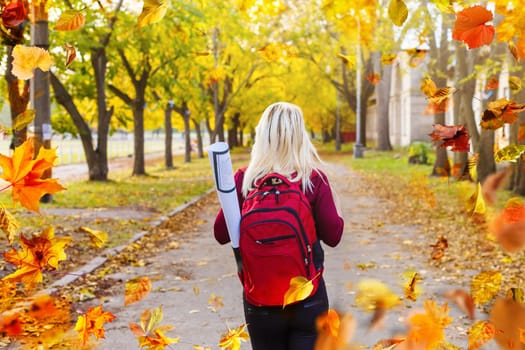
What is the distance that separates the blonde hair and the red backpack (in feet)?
0.18

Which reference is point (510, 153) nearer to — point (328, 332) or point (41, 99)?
point (328, 332)

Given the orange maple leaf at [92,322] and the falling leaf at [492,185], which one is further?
the orange maple leaf at [92,322]

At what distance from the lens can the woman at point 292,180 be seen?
3.15 meters

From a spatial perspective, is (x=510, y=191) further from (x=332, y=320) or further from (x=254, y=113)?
(x=254, y=113)

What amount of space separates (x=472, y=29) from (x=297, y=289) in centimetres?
131

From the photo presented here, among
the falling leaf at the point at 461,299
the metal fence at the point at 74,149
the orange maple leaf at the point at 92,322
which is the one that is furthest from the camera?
the metal fence at the point at 74,149

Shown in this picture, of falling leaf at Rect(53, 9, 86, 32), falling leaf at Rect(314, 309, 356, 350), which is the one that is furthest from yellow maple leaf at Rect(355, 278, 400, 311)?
falling leaf at Rect(53, 9, 86, 32)

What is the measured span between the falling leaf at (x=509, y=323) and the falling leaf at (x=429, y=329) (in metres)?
0.52

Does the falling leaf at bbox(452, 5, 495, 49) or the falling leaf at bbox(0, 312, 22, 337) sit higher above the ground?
the falling leaf at bbox(452, 5, 495, 49)

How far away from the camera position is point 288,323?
3242 millimetres

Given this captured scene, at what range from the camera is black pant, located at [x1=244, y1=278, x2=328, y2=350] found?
3.22 m

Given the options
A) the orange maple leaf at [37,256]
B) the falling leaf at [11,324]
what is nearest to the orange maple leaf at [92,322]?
the falling leaf at [11,324]

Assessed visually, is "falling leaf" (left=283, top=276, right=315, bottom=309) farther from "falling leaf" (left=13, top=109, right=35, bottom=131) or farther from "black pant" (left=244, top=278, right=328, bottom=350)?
"falling leaf" (left=13, top=109, right=35, bottom=131)

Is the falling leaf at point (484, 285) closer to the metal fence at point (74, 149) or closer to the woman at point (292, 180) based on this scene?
the woman at point (292, 180)
